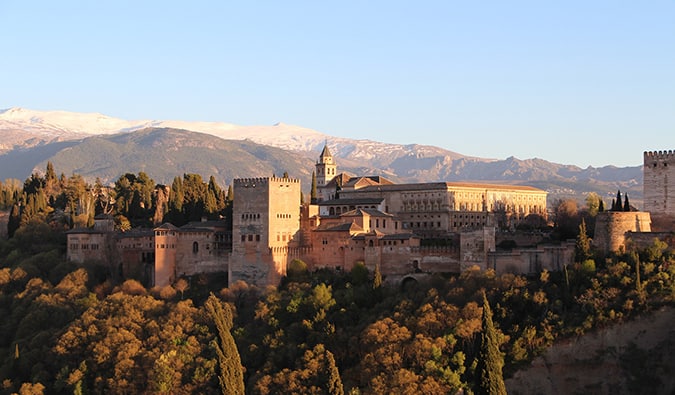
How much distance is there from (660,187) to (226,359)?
26.2 m

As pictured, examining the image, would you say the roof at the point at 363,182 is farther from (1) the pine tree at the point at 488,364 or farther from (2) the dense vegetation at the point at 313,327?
(1) the pine tree at the point at 488,364

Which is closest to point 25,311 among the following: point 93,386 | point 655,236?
point 93,386

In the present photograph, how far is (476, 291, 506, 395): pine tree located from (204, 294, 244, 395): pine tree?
466 inches

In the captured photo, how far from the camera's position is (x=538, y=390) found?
167 feet

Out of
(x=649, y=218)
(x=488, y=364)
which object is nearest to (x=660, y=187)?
(x=649, y=218)

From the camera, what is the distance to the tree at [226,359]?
4959 centimetres

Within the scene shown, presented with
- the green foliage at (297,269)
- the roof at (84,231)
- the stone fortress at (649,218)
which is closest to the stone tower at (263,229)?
the green foliage at (297,269)

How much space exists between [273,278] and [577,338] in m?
18.8

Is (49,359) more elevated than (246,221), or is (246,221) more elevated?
(246,221)

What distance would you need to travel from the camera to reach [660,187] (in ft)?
189

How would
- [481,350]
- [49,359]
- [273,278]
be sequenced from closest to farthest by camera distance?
[481,350] < [49,359] < [273,278]

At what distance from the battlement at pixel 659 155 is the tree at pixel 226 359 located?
2579 centimetres

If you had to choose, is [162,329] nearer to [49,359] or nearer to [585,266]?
[49,359]

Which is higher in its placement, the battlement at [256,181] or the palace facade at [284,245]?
the battlement at [256,181]
